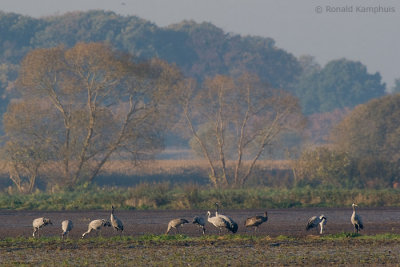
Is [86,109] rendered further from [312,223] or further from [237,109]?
[312,223]

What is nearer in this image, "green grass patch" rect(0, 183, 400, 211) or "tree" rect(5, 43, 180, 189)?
"green grass patch" rect(0, 183, 400, 211)

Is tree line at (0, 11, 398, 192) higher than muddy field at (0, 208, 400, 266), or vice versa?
tree line at (0, 11, 398, 192)

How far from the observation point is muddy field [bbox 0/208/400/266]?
20.5m

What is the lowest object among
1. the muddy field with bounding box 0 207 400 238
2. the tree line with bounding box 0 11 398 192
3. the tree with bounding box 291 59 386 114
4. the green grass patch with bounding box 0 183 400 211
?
the muddy field with bounding box 0 207 400 238

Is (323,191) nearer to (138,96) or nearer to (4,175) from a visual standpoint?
(138,96)

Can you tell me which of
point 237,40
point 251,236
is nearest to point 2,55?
point 237,40

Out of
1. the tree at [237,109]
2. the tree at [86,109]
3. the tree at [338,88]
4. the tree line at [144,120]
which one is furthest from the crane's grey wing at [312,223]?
the tree at [338,88]

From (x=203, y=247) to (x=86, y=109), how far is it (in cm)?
2515

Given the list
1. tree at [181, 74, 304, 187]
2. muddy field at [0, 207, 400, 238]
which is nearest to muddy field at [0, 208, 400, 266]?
muddy field at [0, 207, 400, 238]

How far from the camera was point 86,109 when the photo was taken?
47062 mm

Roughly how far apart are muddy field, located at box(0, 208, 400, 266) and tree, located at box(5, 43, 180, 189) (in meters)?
13.9

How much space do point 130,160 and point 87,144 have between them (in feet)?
9.80

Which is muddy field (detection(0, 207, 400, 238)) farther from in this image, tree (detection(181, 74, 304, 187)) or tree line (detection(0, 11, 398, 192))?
tree (detection(181, 74, 304, 187))

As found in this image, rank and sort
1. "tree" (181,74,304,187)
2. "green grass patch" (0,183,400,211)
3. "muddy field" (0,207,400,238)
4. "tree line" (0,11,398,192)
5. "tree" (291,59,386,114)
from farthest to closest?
"tree" (291,59,386,114) → "tree" (181,74,304,187) → "tree line" (0,11,398,192) → "green grass patch" (0,183,400,211) → "muddy field" (0,207,400,238)
